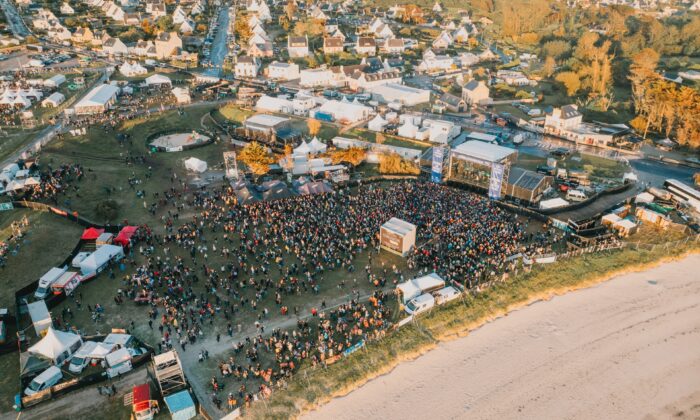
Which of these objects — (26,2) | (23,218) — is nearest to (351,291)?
(23,218)

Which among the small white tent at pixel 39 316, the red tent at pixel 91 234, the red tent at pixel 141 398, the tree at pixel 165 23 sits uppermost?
the tree at pixel 165 23

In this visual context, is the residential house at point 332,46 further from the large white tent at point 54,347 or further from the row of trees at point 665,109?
the large white tent at point 54,347

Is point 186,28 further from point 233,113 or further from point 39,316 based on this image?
point 39,316

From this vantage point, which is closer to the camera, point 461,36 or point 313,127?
point 313,127

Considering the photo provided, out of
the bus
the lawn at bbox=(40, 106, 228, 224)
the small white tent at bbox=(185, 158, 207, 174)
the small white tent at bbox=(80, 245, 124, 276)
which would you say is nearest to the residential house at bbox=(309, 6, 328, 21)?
the lawn at bbox=(40, 106, 228, 224)

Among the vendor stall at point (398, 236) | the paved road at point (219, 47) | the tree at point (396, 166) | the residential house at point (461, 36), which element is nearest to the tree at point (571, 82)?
the tree at point (396, 166)

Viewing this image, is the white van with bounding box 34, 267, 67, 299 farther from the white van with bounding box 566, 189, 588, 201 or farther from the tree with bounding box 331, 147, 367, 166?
the white van with bounding box 566, 189, 588, 201

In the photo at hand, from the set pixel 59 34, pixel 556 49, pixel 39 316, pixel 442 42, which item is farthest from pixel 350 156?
pixel 59 34
